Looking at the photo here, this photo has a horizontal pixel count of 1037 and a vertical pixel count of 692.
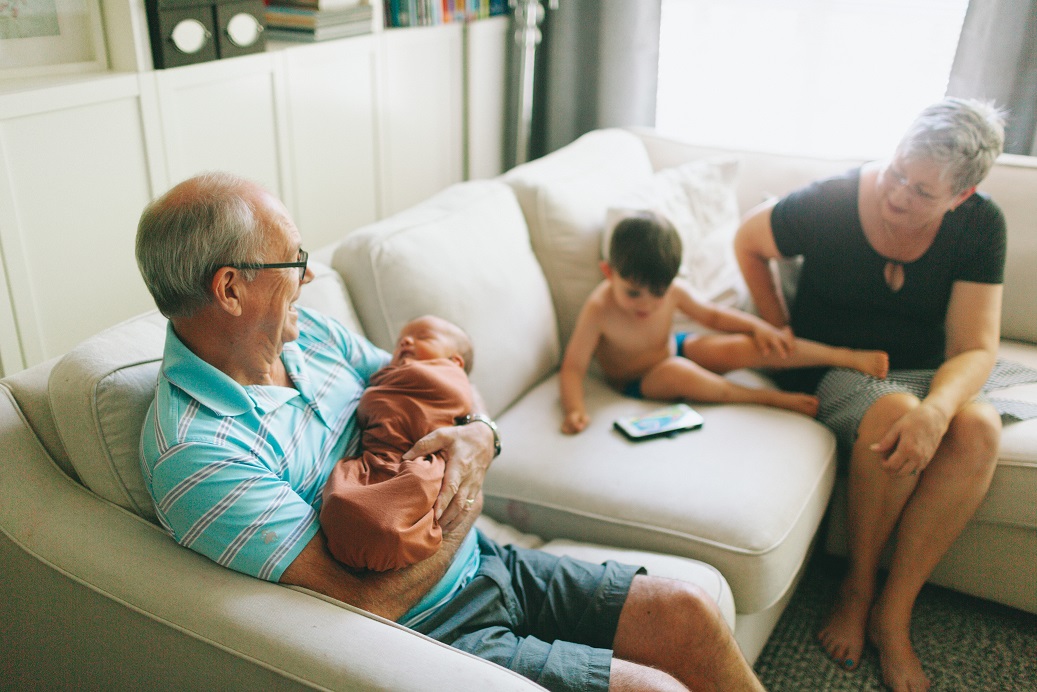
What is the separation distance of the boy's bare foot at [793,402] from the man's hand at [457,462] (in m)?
0.89

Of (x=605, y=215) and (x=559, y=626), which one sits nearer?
(x=559, y=626)

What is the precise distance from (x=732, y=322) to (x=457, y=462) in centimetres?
106

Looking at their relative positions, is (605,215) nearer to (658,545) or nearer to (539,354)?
(539,354)

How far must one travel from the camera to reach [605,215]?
2.23m

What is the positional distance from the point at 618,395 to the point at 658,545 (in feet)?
1.78

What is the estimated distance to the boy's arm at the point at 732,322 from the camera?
2.11m

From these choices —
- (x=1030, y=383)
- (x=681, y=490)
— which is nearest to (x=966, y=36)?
(x=1030, y=383)

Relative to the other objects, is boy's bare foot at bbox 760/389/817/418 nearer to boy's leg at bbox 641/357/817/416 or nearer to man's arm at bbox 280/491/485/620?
boy's leg at bbox 641/357/817/416

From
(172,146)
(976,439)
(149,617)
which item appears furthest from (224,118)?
(976,439)

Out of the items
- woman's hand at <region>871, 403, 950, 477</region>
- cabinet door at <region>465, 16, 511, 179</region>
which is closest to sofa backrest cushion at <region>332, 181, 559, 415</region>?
woman's hand at <region>871, 403, 950, 477</region>

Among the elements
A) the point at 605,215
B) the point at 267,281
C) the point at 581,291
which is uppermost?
the point at 267,281

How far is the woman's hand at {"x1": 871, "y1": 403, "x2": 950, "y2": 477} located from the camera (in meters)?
1.79

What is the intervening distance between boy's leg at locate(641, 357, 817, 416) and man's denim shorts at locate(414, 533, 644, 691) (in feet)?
2.26

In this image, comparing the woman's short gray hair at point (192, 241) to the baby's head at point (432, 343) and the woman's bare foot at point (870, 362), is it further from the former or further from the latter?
the woman's bare foot at point (870, 362)
